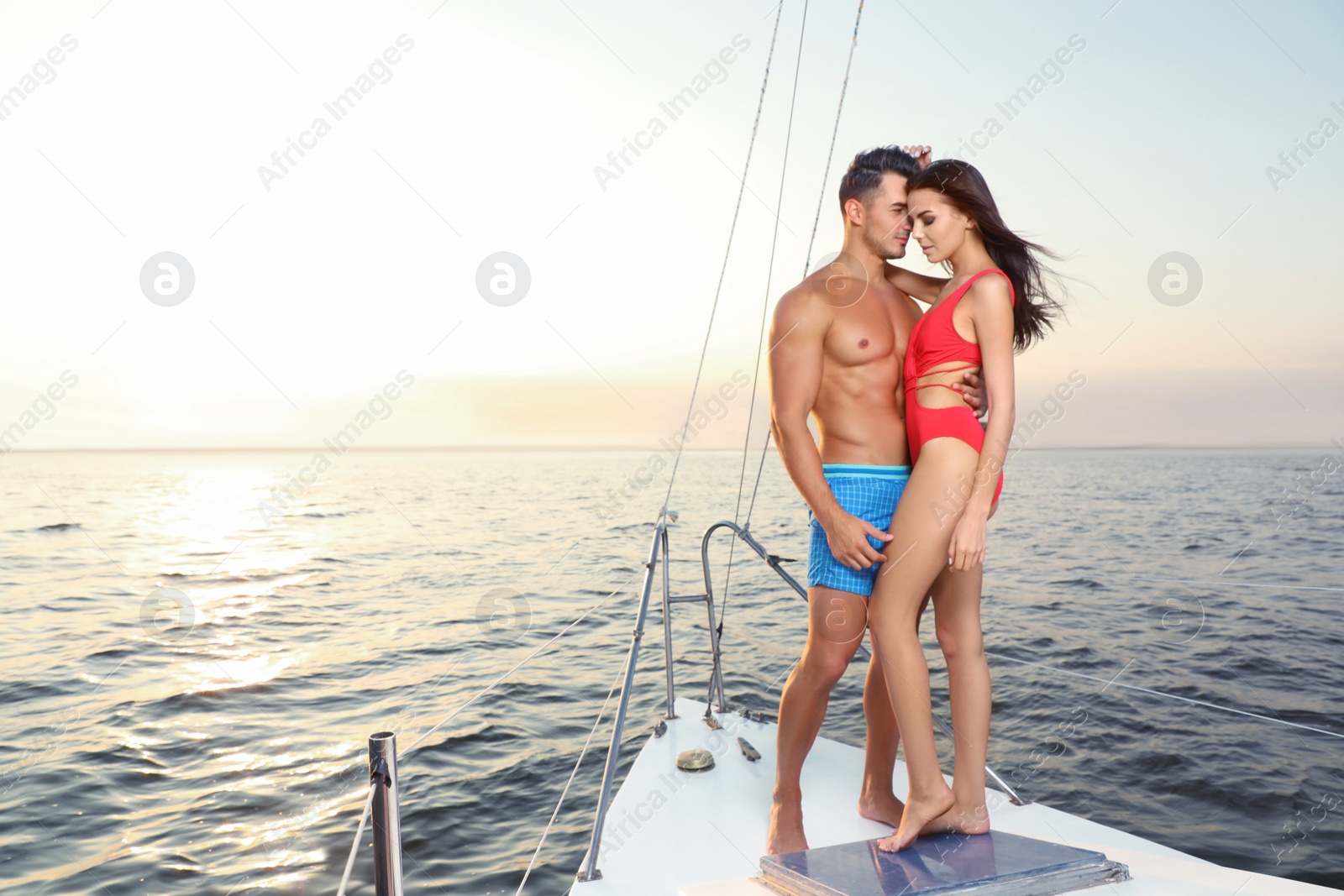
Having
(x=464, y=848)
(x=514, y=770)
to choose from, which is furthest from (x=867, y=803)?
(x=514, y=770)

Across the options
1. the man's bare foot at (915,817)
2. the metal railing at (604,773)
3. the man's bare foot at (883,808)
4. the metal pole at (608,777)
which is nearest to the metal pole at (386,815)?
the metal railing at (604,773)

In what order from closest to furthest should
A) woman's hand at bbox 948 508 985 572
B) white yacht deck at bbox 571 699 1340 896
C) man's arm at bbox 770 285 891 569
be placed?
white yacht deck at bbox 571 699 1340 896 → woman's hand at bbox 948 508 985 572 → man's arm at bbox 770 285 891 569

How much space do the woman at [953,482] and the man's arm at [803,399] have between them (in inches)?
6.3

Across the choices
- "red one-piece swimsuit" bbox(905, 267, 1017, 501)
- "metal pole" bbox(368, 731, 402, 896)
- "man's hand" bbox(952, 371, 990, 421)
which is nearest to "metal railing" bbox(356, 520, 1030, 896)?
"metal pole" bbox(368, 731, 402, 896)

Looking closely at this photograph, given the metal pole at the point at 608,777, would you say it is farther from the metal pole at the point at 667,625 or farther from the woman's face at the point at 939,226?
the woman's face at the point at 939,226

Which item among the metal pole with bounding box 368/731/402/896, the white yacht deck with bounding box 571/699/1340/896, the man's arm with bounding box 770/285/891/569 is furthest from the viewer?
the man's arm with bounding box 770/285/891/569

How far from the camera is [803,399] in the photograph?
2.33 meters

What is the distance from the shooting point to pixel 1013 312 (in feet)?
7.30

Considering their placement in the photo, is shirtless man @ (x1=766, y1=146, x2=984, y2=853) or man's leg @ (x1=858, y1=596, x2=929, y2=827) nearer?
shirtless man @ (x1=766, y1=146, x2=984, y2=853)

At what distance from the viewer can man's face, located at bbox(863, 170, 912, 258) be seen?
7.71ft

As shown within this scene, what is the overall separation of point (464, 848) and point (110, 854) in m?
1.79

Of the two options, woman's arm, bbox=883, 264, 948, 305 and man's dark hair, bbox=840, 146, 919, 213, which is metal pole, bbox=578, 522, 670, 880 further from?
man's dark hair, bbox=840, 146, 919, 213

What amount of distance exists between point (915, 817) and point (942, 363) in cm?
122

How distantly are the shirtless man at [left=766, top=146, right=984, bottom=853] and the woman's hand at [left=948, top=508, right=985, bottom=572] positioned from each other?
0.78 ft
